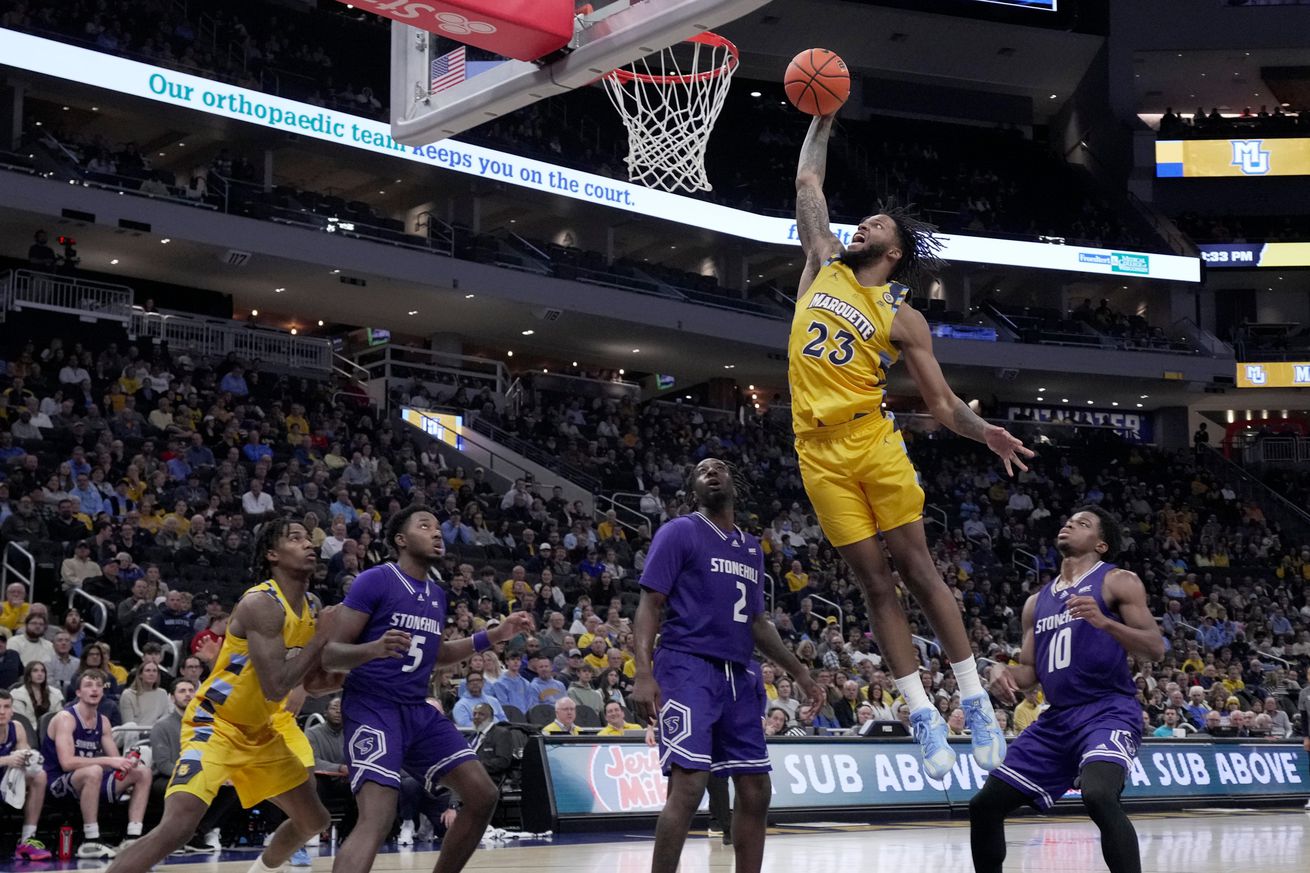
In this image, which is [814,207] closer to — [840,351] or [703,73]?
[840,351]

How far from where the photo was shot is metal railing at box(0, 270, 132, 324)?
22.5 meters

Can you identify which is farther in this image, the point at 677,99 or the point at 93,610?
the point at 93,610

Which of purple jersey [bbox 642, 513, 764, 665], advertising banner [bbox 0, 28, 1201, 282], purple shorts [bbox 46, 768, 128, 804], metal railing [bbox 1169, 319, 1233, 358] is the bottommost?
purple shorts [bbox 46, 768, 128, 804]

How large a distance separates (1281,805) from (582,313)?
1697 centimetres

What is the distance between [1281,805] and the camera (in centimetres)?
1750

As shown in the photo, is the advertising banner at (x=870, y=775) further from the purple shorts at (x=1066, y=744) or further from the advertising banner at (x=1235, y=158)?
the advertising banner at (x=1235, y=158)

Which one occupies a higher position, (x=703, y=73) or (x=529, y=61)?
(x=703, y=73)

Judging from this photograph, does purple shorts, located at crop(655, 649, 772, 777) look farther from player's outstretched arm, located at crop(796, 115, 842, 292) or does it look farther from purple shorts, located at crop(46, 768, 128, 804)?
purple shorts, located at crop(46, 768, 128, 804)

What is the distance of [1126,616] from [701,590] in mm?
1956

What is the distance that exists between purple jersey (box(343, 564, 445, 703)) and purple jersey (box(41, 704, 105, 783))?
4.91 m

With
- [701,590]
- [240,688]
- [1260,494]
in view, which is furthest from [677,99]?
[1260,494]

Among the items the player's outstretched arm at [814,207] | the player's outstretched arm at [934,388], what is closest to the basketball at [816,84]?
the player's outstretched arm at [814,207]

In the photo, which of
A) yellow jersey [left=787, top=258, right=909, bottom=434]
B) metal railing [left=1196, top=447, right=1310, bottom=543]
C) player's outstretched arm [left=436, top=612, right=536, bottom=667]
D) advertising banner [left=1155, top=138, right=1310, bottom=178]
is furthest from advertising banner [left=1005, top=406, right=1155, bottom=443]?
yellow jersey [left=787, top=258, right=909, bottom=434]

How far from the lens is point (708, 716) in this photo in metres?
6.19
